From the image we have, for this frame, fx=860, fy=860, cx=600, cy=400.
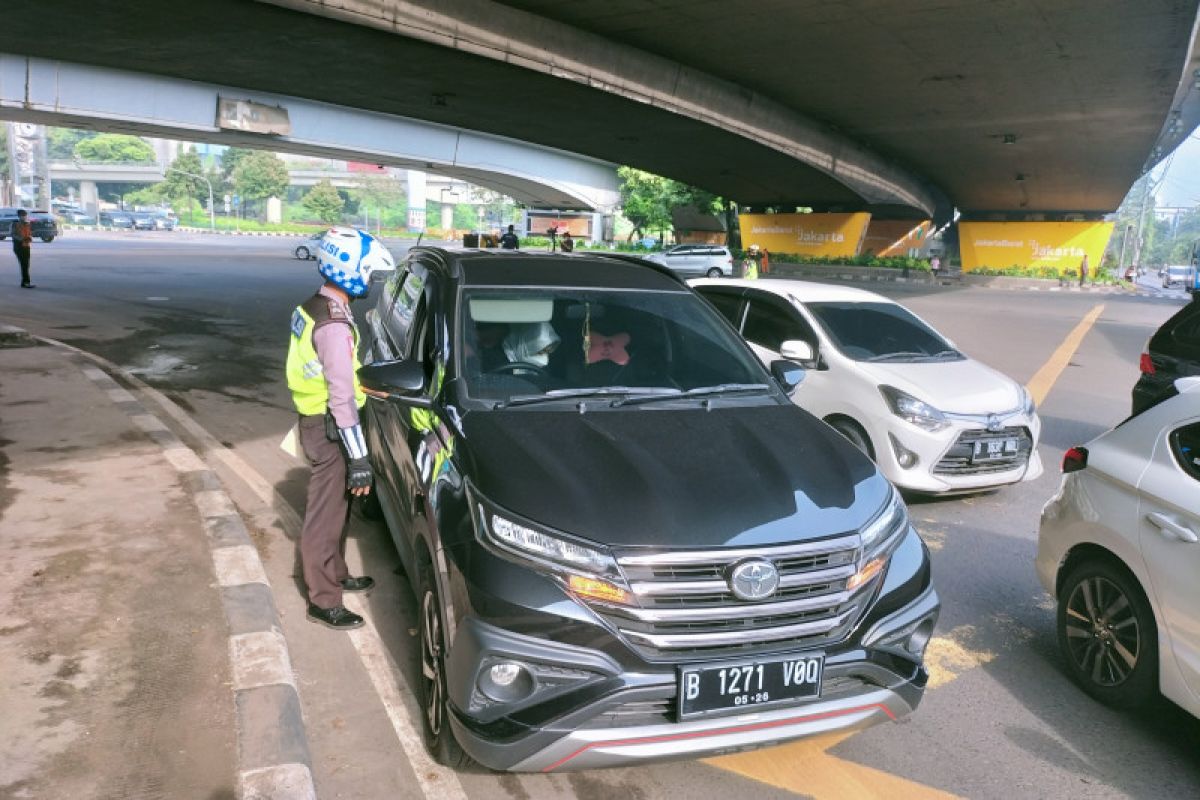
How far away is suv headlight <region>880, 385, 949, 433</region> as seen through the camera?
6258 mm

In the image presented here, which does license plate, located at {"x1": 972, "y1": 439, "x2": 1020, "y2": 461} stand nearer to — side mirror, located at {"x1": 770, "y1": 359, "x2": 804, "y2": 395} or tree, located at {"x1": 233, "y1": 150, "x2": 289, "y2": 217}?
side mirror, located at {"x1": 770, "y1": 359, "x2": 804, "y2": 395}

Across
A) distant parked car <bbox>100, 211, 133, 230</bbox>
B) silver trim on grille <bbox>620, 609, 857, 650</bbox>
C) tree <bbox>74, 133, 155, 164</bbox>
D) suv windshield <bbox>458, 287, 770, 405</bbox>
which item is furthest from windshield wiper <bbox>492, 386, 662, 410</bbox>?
tree <bbox>74, 133, 155, 164</bbox>

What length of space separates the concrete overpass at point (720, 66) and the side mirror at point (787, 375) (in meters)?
13.2

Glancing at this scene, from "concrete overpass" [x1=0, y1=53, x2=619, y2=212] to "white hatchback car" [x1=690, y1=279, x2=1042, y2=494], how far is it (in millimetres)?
27936

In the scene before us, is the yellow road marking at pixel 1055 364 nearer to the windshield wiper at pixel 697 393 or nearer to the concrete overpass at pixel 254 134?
the windshield wiper at pixel 697 393

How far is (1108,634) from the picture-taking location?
12.4 feet

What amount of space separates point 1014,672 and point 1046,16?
54.3 feet

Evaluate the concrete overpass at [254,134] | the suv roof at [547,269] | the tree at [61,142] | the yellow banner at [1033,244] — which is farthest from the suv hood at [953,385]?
the tree at [61,142]

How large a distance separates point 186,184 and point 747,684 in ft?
396

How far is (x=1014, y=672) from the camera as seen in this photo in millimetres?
4125

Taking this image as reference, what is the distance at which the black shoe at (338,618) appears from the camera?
426 cm

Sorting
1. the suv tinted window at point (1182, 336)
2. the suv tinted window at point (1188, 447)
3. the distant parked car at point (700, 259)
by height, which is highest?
the distant parked car at point (700, 259)

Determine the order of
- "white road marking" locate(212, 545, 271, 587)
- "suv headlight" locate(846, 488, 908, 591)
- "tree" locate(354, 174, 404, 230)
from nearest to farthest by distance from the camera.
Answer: "suv headlight" locate(846, 488, 908, 591) → "white road marking" locate(212, 545, 271, 587) → "tree" locate(354, 174, 404, 230)

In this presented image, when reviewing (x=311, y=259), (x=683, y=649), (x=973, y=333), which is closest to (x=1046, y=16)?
(x=973, y=333)
